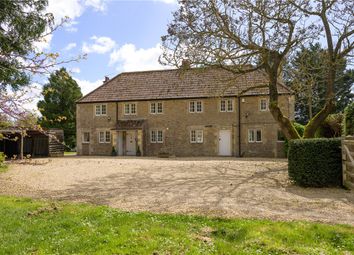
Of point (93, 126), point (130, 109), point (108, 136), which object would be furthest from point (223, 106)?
point (93, 126)

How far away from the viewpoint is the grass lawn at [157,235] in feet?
19.6

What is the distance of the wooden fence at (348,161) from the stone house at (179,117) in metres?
15.9

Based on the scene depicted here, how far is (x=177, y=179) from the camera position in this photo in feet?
47.2

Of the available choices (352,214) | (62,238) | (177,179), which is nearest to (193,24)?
(177,179)

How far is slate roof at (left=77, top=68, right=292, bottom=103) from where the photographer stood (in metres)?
30.4

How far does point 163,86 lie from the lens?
3334 centimetres

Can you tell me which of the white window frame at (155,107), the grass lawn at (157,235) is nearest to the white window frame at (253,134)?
the white window frame at (155,107)

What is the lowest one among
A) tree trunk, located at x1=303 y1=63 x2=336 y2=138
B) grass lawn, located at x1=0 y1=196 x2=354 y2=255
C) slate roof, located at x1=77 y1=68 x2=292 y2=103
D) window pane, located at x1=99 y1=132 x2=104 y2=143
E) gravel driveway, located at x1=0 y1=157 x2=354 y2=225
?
grass lawn, located at x1=0 y1=196 x2=354 y2=255

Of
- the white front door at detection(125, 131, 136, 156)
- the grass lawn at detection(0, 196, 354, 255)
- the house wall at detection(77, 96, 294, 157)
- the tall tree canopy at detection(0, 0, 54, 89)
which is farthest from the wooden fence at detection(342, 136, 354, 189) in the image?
the white front door at detection(125, 131, 136, 156)

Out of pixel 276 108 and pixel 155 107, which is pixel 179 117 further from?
pixel 276 108

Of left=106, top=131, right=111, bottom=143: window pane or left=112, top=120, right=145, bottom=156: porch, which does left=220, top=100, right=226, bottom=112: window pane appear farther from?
left=106, top=131, right=111, bottom=143: window pane

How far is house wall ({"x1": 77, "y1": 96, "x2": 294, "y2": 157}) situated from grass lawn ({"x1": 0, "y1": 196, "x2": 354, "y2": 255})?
2218cm

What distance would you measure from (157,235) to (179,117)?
24.8 m

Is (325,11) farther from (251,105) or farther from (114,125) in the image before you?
(114,125)
